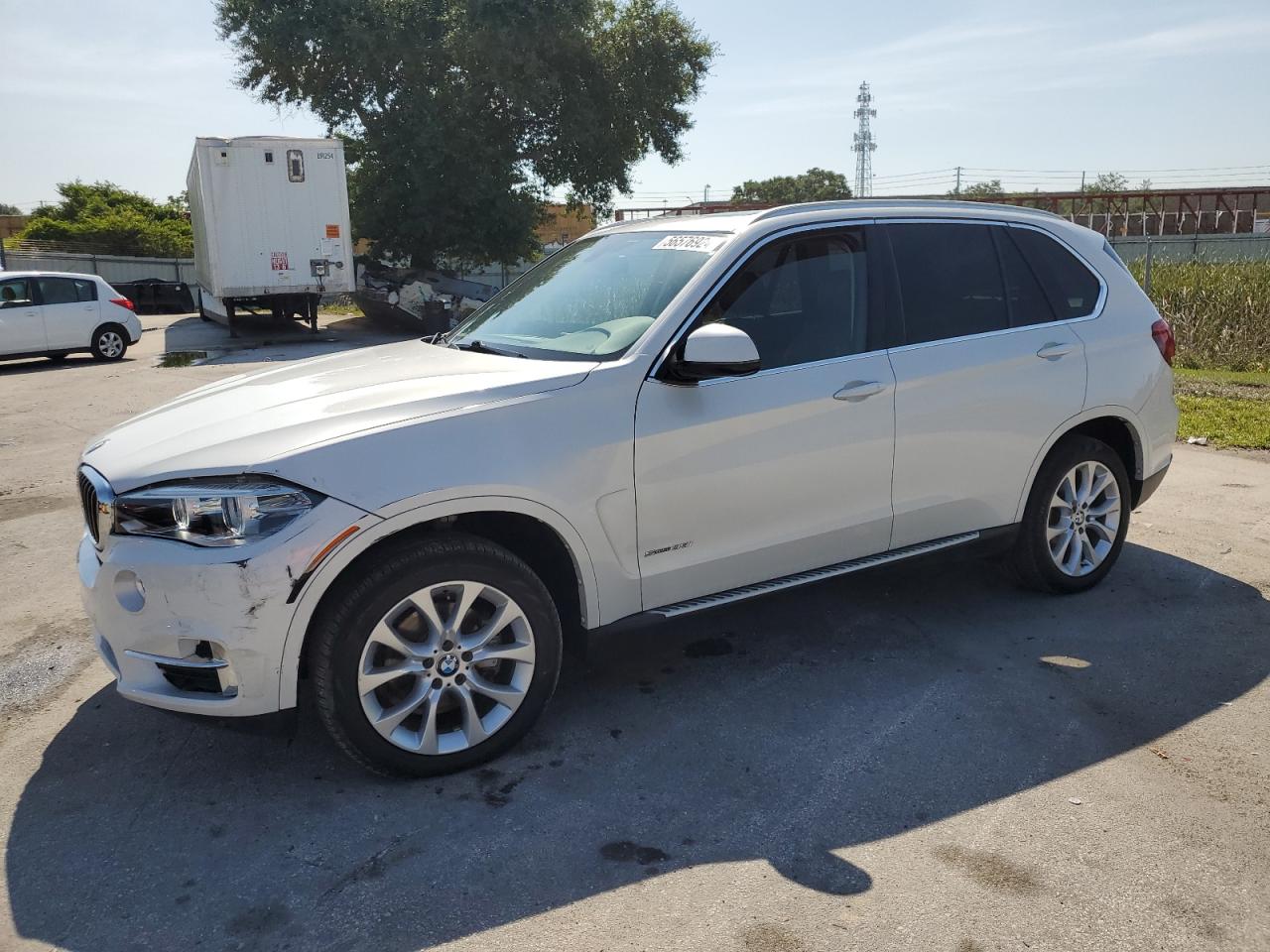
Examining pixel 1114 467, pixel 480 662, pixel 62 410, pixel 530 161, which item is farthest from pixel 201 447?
pixel 530 161

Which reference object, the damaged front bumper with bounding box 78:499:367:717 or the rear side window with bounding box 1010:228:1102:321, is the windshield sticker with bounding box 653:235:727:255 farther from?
the damaged front bumper with bounding box 78:499:367:717

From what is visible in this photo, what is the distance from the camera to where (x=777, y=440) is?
3.90 m

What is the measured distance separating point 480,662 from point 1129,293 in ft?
12.1

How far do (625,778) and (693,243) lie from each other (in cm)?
209

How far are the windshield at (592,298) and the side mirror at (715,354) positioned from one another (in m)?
0.26

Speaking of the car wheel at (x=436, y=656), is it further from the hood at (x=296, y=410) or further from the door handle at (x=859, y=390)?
the door handle at (x=859, y=390)

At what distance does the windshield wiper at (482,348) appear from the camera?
13.4 ft

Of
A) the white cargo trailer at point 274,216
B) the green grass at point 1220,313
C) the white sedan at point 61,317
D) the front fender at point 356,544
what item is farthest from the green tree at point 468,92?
the front fender at point 356,544

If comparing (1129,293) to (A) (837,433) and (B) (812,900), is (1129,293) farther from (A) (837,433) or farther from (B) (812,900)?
(B) (812,900)

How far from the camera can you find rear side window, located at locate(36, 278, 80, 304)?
16.9 m

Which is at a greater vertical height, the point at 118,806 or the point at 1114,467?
the point at 1114,467

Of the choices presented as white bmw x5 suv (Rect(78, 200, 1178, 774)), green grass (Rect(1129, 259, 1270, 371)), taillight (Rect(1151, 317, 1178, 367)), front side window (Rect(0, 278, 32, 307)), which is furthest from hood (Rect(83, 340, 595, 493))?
front side window (Rect(0, 278, 32, 307))

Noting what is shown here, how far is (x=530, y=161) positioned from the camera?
2927 cm

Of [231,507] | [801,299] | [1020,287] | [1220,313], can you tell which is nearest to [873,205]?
[801,299]
